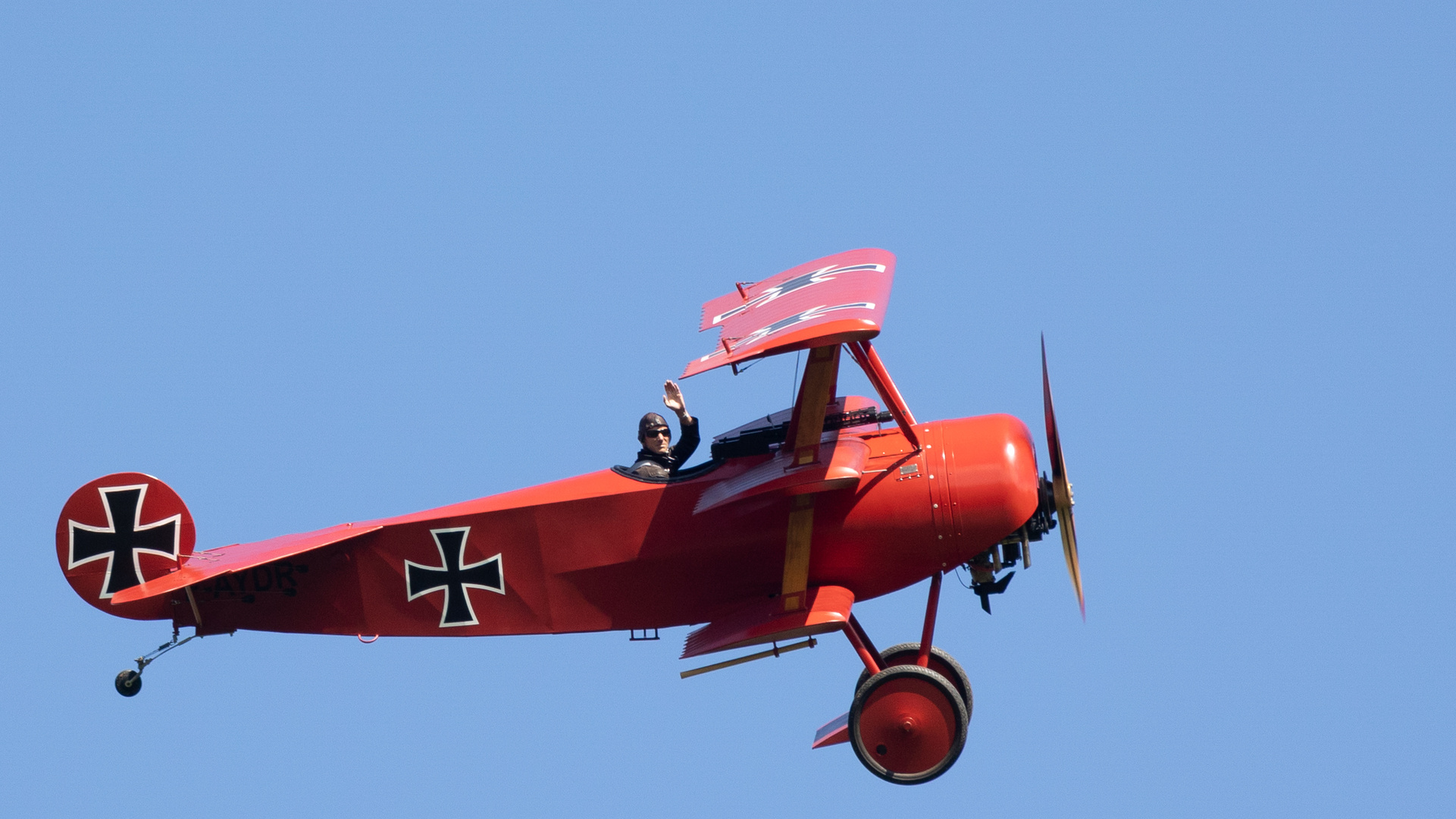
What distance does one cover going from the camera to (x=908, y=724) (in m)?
13.7

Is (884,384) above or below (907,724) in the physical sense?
above

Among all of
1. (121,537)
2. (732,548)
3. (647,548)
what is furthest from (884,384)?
(121,537)

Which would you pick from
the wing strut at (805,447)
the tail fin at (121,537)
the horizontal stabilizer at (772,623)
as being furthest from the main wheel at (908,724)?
the tail fin at (121,537)

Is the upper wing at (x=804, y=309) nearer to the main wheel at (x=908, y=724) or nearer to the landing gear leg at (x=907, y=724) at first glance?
the landing gear leg at (x=907, y=724)

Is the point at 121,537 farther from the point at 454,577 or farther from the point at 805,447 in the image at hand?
the point at 805,447

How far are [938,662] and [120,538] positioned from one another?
5757mm

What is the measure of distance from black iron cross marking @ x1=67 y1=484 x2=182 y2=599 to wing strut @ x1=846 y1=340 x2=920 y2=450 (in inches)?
195

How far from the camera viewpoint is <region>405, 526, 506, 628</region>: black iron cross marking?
47.3 feet

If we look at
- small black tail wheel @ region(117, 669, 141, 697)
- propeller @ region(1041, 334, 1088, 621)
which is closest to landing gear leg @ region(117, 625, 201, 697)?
small black tail wheel @ region(117, 669, 141, 697)

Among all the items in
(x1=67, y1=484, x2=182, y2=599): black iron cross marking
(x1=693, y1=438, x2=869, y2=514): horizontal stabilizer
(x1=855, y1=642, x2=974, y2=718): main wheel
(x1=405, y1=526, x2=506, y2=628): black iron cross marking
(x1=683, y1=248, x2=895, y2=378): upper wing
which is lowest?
(x1=855, y1=642, x2=974, y2=718): main wheel

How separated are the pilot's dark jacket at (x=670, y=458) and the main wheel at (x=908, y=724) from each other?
2000 mm

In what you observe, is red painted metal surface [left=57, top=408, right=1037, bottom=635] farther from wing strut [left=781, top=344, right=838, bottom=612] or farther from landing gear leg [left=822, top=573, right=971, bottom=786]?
landing gear leg [left=822, top=573, right=971, bottom=786]

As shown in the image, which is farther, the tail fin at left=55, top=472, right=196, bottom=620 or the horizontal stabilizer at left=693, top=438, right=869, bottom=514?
the tail fin at left=55, top=472, right=196, bottom=620

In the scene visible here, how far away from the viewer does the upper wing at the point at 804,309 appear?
12.8 metres
